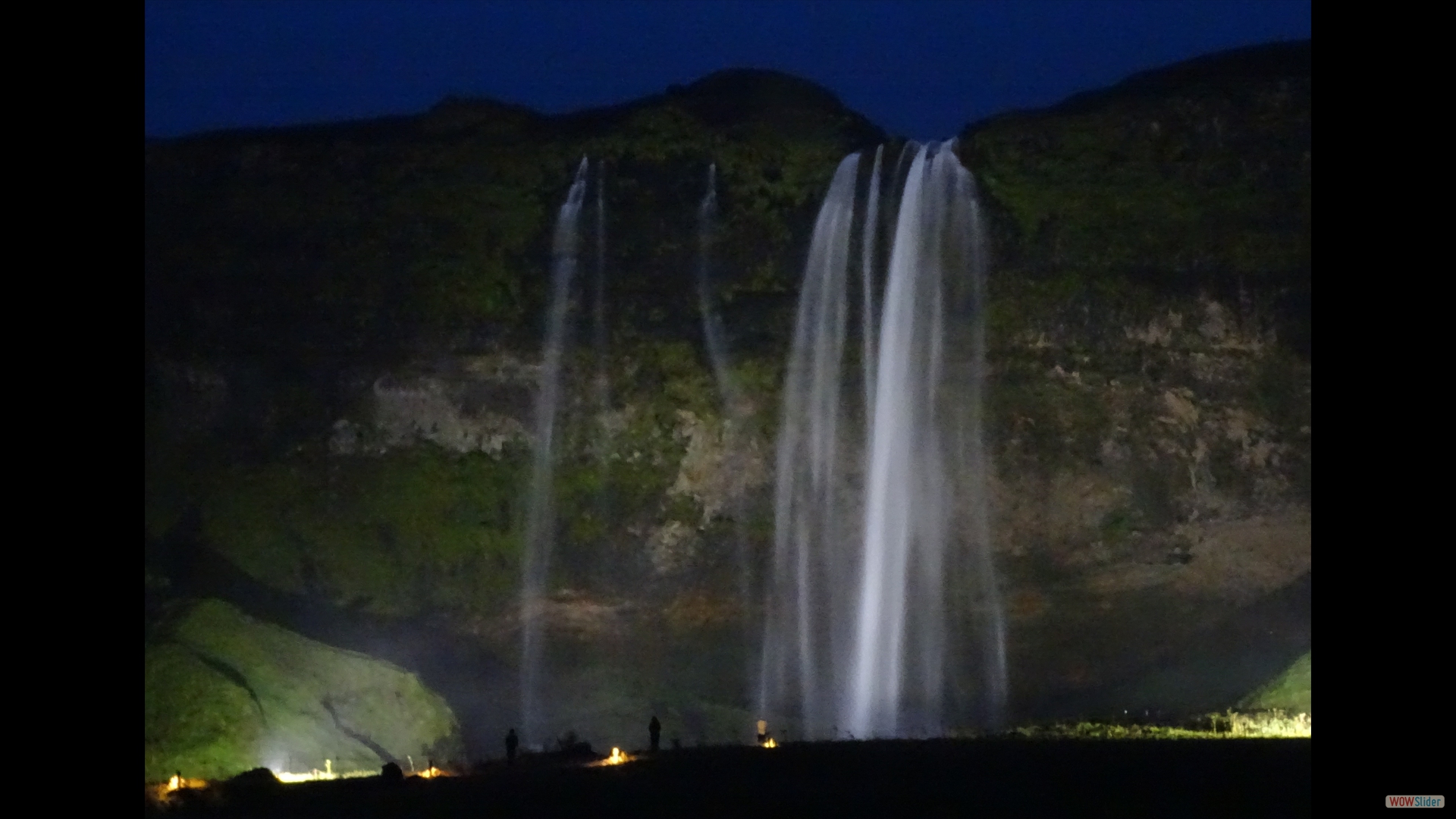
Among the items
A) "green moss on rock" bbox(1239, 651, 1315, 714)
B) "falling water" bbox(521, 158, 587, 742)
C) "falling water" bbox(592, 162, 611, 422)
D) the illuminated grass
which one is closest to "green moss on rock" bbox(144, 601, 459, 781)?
"falling water" bbox(521, 158, 587, 742)

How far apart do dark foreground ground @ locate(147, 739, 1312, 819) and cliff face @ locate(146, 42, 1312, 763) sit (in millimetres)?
11716

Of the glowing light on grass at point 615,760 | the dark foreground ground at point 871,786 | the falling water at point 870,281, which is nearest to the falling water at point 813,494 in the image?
the falling water at point 870,281

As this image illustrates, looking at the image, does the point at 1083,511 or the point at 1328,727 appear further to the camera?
the point at 1083,511

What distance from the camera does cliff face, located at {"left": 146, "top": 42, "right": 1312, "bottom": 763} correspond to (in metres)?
27.9

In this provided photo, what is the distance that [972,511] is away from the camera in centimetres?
2866

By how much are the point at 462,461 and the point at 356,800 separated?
14.6 metres

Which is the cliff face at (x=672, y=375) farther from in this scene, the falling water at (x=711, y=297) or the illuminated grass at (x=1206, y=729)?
the illuminated grass at (x=1206, y=729)

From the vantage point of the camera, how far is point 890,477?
92.0ft

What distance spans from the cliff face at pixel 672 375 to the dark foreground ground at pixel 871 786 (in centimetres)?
1172

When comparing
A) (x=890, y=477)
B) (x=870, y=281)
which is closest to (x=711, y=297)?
(x=870, y=281)

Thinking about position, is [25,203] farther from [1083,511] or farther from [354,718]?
[1083,511]

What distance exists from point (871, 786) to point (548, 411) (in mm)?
15652

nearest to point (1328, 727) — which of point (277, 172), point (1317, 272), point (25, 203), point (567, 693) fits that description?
point (1317, 272)

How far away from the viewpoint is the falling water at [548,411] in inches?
1166
